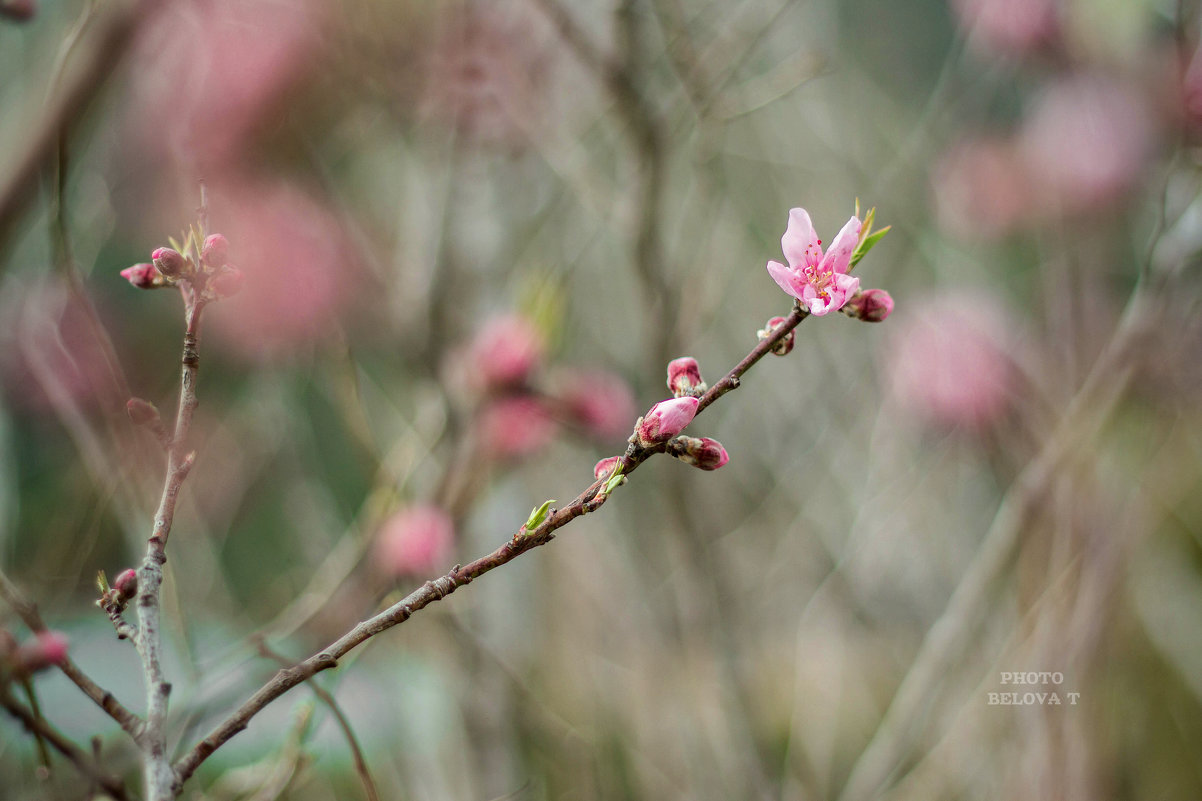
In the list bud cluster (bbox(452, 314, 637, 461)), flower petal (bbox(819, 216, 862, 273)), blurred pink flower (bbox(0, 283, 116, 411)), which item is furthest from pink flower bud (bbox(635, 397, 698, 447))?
blurred pink flower (bbox(0, 283, 116, 411))

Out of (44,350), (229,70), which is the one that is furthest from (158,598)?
(229,70)

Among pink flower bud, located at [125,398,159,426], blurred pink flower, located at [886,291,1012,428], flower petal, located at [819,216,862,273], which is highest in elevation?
blurred pink flower, located at [886,291,1012,428]

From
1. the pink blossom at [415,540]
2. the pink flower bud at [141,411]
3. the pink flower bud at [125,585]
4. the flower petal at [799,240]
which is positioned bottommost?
the pink flower bud at [125,585]

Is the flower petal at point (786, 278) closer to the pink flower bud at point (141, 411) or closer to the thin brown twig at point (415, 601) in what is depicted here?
the thin brown twig at point (415, 601)

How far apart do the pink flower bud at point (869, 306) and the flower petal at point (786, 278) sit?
0.04 metres

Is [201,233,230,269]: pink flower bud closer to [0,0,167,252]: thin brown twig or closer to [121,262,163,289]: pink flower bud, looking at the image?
[121,262,163,289]: pink flower bud

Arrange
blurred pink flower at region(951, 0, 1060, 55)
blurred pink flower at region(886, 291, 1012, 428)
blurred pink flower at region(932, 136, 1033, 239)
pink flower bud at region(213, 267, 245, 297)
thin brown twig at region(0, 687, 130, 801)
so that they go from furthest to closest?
blurred pink flower at region(932, 136, 1033, 239)
blurred pink flower at region(886, 291, 1012, 428)
blurred pink flower at region(951, 0, 1060, 55)
pink flower bud at region(213, 267, 245, 297)
thin brown twig at region(0, 687, 130, 801)

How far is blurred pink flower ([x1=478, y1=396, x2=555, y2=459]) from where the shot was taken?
91 cm

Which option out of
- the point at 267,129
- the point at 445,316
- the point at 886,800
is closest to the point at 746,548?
the point at 886,800

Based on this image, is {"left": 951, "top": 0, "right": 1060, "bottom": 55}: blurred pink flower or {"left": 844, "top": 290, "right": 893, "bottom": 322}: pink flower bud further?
{"left": 951, "top": 0, "right": 1060, "bottom": 55}: blurred pink flower

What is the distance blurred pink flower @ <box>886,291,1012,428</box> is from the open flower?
1075 mm

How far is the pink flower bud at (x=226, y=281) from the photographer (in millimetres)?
365

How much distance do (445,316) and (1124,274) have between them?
6.53 ft

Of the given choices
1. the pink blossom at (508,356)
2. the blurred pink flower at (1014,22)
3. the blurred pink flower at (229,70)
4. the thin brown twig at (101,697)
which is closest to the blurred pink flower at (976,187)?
the blurred pink flower at (1014,22)
